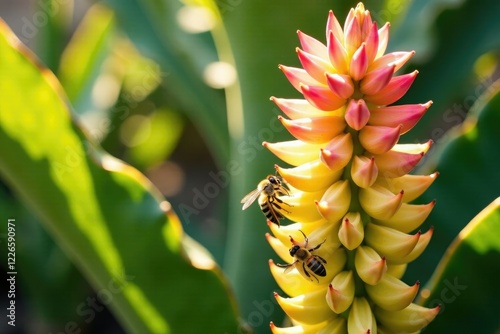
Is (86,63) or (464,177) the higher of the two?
(86,63)

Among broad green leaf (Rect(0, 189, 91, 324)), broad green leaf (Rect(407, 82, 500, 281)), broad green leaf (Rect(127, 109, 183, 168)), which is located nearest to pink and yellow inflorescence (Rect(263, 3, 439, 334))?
broad green leaf (Rect(407, 82, 500, 281))

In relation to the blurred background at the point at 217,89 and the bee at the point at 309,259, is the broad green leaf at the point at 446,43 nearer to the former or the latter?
the blurred background at the point at 217,89

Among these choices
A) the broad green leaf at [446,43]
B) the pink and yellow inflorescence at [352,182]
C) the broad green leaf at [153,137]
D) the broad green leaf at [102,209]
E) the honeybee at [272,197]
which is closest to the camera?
the pink and yellow inflorescence at [352,182]

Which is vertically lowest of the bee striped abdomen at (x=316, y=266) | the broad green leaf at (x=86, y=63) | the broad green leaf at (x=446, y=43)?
the broad green leaf at (x=446, y=43)

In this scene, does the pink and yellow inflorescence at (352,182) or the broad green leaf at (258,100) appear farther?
the broad green leaf at (258,100)

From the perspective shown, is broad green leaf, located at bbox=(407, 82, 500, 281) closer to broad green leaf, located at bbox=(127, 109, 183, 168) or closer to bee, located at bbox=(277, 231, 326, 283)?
bee, located at bbox=(277, 231, 326, 283)

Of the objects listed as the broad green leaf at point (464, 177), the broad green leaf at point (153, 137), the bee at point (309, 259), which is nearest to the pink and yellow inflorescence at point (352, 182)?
the bee at point (309, 259)

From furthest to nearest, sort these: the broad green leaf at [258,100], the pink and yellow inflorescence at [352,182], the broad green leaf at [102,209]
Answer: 1. the broad green leaf at [258,100]
2. the broad green leaf at [102,209]
3. the pink and yellow inflorescence at [352,182]

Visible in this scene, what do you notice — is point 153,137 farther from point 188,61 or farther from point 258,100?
point 258,100

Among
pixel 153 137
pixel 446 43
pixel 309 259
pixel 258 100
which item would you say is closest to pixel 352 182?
pixel 309 259
